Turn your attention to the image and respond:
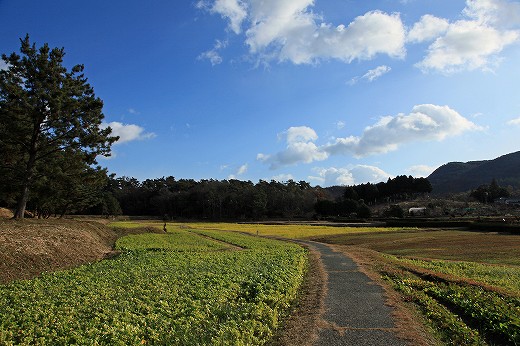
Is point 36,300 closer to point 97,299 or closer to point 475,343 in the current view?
point 97,299

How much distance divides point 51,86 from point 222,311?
29.1 m

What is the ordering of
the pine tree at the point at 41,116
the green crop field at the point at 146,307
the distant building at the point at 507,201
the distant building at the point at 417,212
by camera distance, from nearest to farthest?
the green crop field at the point at 146,307
the pine tree at the point at 41,116
the distant building at the point at 417,212
the distant building at the point at 507,201

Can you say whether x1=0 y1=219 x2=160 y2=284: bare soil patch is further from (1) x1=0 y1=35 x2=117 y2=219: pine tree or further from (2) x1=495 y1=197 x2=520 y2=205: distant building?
(2) x1=495 y1=197 x2=520 y2=205: distant building

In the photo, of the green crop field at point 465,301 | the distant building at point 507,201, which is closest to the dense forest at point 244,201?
the distant building at point 507,201

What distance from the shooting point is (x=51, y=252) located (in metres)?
24.3

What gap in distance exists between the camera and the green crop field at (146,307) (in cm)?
948

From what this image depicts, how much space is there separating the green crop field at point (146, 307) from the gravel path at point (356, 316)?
1694mm

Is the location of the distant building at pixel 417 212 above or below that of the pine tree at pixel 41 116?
below

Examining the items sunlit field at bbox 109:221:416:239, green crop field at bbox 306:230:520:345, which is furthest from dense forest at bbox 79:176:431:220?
green crop field at bbox 306:230:520:345

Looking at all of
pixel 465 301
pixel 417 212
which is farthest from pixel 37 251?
pixel 417 212

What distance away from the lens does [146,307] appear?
1208 centimetres

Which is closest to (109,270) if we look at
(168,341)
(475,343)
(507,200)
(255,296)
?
(255,296)

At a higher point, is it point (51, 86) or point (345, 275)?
point (51, 86)

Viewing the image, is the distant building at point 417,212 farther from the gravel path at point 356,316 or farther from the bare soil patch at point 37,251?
the gravel path at point 356,316
